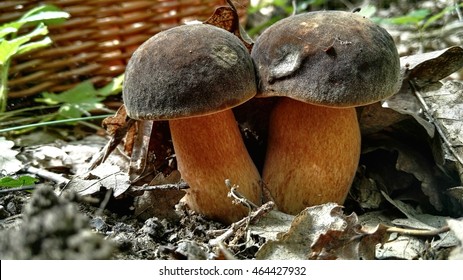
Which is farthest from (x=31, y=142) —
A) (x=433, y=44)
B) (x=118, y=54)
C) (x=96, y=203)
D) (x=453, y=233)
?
(x=433, y=44)

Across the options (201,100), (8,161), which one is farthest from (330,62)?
(8,161)

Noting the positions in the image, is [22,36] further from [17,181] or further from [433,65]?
[433,65]

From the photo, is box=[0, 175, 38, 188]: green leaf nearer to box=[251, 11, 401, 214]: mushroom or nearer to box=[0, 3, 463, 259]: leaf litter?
box=[0, 3, 463, 259]: leaf litter

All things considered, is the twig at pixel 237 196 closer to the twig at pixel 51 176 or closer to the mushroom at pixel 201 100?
the mushroom at pixel 201 100

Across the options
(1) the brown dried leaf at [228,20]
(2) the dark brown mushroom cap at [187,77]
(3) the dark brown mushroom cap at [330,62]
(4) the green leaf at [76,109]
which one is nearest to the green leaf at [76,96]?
(4) the green leaf at [76,109]

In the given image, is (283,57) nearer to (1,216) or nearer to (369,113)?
(369,113)

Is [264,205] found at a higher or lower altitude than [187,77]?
lower
